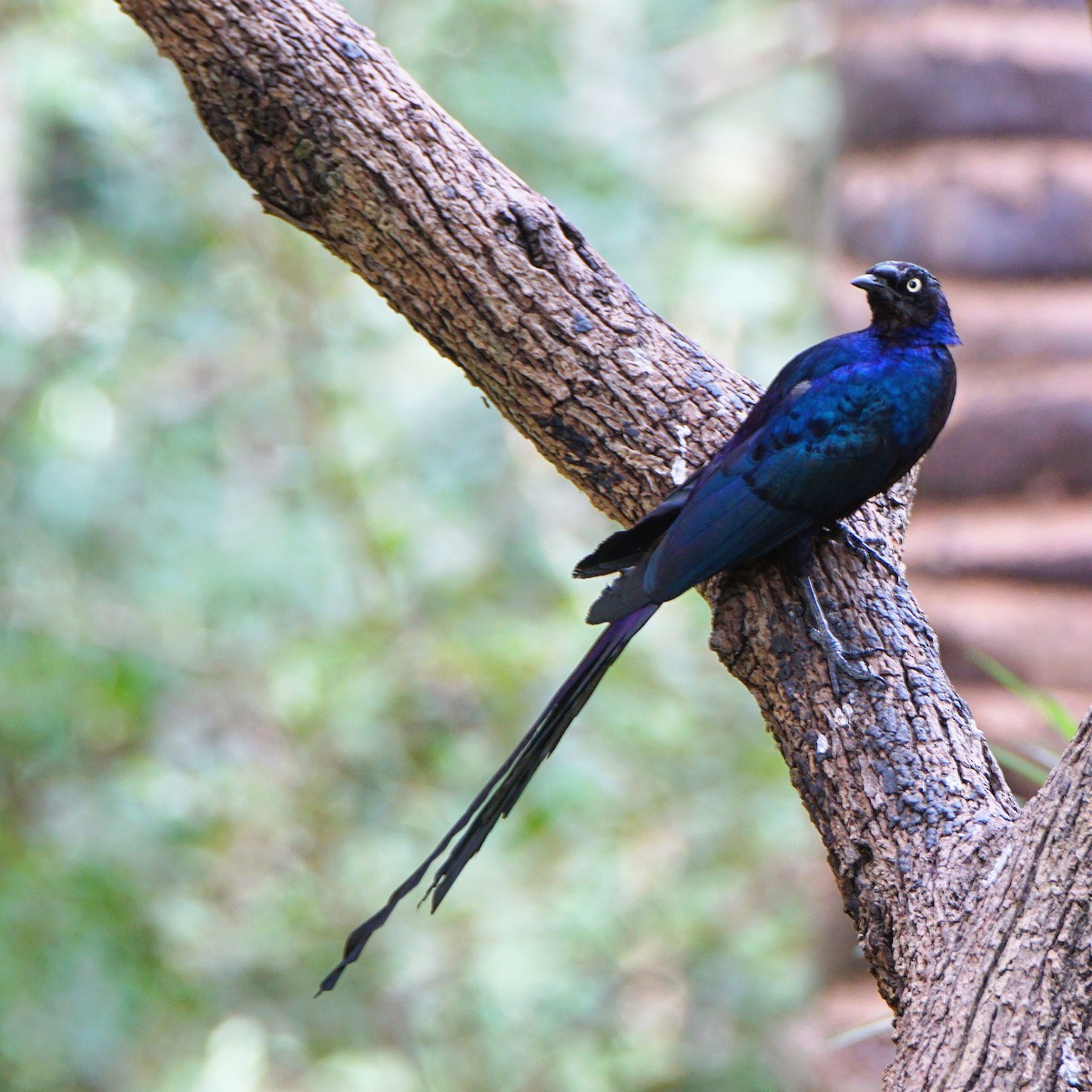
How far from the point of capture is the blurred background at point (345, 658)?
11.6ft

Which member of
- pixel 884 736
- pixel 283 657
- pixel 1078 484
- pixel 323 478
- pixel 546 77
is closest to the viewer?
pixel 884 736

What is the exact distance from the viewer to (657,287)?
583 centimetres

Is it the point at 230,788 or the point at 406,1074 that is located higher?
the point at 230,788

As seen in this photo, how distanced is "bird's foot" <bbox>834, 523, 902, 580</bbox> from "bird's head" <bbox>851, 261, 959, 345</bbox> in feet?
1.40

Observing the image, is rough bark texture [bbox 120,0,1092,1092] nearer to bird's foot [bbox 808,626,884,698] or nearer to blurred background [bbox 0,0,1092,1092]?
bird's foot [bbox 808,626,884,698]

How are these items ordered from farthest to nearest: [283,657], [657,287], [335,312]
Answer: [657,287]
[335,312]
[283,657]

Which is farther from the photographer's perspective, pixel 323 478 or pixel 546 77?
pixel 546 77

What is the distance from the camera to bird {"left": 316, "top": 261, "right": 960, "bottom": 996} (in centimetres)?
212

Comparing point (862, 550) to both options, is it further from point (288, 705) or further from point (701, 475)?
point (288, 705)

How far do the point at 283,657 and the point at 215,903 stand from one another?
1007mm

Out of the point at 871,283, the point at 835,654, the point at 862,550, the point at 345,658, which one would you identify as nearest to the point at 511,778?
the point at 835,654

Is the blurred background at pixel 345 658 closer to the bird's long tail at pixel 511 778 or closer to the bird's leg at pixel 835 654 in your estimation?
the bird's leg at pixel 835 654

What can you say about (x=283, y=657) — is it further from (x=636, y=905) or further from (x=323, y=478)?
(x=636, y=905)

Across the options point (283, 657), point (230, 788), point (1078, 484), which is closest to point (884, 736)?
point (1078, 484)
